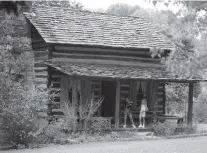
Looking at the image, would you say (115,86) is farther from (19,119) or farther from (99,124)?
(19,119)

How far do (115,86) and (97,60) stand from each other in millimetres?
1712

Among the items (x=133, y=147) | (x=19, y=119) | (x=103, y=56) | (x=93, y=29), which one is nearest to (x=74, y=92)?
(x=103, y=56)

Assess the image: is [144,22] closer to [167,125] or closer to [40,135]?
[167,125]

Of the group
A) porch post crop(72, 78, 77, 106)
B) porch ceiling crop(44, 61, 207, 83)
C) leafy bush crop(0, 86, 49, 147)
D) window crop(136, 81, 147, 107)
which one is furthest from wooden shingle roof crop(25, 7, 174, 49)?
leafy bush crop(0, 86, 49, 147)

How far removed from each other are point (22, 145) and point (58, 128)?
234 cm

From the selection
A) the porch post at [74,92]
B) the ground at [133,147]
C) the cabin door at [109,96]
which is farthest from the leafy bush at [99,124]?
the cabin door at [109,96]

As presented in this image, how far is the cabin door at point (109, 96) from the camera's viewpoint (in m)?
24.4

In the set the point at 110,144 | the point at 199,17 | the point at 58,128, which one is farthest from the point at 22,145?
the point at 199,17

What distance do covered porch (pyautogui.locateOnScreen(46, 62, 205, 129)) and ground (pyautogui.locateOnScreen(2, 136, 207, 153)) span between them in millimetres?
3233

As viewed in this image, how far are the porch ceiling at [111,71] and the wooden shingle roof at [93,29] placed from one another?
1.08m

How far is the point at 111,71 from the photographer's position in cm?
2250

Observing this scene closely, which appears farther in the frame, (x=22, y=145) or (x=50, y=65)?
(x=50, y=65)

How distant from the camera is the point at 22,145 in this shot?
17.1m

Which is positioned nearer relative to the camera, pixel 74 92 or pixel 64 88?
pixel 74 92
